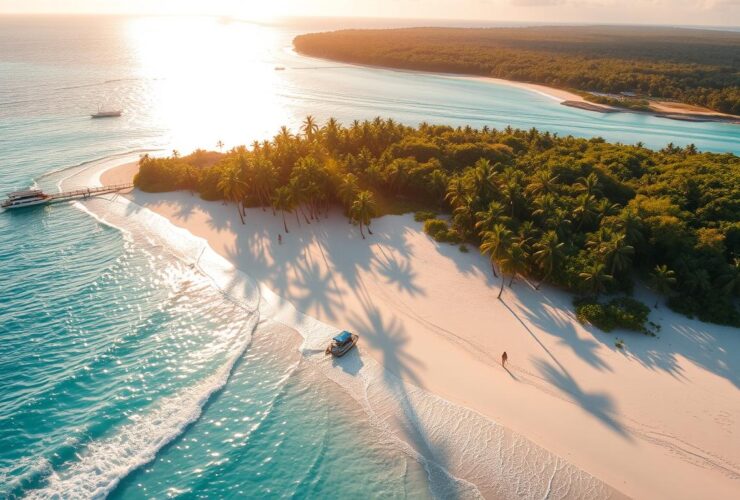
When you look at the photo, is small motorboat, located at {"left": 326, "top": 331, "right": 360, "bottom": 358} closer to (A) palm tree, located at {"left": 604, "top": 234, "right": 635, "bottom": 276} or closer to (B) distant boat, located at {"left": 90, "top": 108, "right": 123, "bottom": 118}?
(A) palm tree, located at {"left": 604, "top": 234, "right": 635, "bottom": 276}

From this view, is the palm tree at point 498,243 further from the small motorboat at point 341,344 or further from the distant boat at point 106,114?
the distant boat at point 106,114

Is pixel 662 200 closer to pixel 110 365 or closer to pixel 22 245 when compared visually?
pixel 110 365

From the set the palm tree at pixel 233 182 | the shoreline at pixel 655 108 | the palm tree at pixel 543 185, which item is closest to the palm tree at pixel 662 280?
the palm tree at pixel 543 185

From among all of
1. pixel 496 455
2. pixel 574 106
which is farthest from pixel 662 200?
pixel 574 106

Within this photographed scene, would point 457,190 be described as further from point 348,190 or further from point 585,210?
point 585,210

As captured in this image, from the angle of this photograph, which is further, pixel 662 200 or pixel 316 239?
pixel 316 239

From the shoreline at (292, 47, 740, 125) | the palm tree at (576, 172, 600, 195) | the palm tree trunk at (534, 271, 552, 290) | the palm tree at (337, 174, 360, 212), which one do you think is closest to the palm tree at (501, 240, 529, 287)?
the palm tree trunk at (534, 271, 552, 290)
